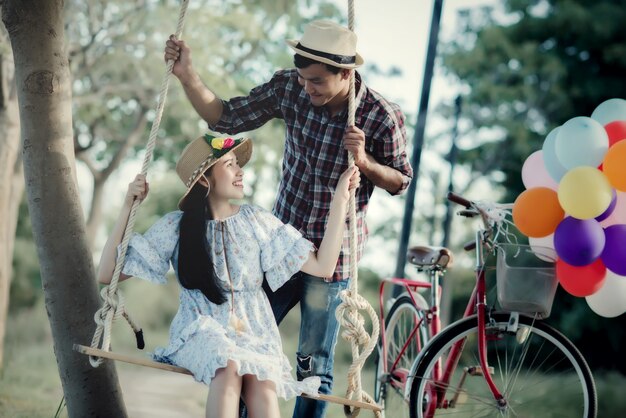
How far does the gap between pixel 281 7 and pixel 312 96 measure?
678 cm

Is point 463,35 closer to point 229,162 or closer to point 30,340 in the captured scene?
point 30,340

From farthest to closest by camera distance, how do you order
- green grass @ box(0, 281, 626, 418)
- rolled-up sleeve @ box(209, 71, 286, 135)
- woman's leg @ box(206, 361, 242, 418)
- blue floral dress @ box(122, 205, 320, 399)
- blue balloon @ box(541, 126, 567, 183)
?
green grass @ box(0, 281, 626, 418)
blue balloon @ box(541, 126, 567, 183)
rolled-up sleeve @ box(209, 71, 286, 135)
blue floral dress @ box(122, 205, 320, 399)
woman's leg @ box(206, 361, 242, 418)

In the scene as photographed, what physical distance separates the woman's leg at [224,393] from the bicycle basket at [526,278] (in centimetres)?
123

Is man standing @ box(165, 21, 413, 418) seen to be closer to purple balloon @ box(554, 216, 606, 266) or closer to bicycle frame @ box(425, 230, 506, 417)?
bicycle frame @ box(425, 230, 506, 417)

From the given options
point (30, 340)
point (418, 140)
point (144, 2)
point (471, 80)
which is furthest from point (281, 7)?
point (30, 340)

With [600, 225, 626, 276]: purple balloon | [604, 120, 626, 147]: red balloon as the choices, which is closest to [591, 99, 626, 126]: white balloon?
[604, 120, 626, 147]: red balloon

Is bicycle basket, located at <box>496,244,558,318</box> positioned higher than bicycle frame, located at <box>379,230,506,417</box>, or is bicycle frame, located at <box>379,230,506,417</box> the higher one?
bicycle basket, located at <box>496,244,558,318</box>

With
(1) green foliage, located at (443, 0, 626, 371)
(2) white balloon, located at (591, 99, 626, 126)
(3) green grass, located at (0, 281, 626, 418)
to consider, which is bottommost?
(3) green grass, located at (0, 281, 626, 418)

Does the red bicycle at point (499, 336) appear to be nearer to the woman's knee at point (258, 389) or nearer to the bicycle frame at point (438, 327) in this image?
the bicycle frame at point (438, 327)

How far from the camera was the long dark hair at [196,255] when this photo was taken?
3.13m

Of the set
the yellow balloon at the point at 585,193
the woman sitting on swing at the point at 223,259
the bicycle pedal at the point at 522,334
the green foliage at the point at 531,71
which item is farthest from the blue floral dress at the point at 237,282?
the green foliage at the point at 531,71

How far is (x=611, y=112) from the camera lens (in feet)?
12.8

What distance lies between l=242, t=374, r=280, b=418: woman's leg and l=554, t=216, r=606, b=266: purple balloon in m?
1.33

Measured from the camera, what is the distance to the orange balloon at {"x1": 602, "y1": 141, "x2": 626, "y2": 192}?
140 inches
